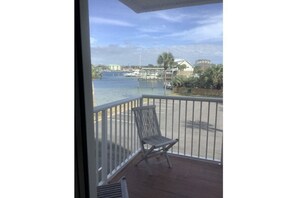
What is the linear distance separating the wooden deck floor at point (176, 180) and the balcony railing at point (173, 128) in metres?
0.18

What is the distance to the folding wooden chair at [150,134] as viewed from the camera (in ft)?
9.74

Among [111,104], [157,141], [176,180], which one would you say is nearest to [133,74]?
[111,104]

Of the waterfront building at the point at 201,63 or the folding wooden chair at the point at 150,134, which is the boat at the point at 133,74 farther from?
the waterfront building at the point at 201,63

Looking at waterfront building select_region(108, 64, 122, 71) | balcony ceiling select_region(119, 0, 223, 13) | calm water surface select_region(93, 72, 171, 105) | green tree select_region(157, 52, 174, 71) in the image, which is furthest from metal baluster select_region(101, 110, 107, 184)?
green tree select_region(157, 52, 174, 71)

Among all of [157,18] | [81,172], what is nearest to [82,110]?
[81,172]
